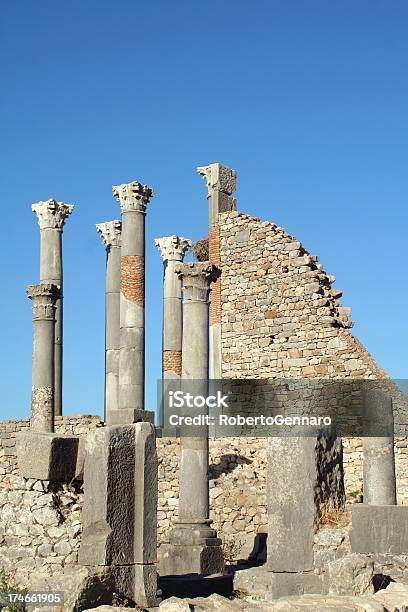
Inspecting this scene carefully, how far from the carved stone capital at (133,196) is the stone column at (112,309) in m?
3.46

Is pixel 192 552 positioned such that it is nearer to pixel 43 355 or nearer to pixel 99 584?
pixel 43 355

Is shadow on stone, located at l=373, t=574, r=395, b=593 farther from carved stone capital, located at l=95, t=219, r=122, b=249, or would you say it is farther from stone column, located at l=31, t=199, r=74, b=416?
carved stone capital, located at l=95, t=219, r=122, b=249

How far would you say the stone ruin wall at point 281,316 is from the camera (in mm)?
24594

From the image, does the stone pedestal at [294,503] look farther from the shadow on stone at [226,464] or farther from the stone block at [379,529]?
the shadow on stone at [226,464]

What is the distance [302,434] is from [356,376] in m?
11.9

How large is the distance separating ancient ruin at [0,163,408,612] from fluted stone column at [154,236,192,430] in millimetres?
47

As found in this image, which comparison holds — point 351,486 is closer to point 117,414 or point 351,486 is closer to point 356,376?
point 356,376

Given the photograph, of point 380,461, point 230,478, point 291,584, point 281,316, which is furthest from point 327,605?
point 281,316

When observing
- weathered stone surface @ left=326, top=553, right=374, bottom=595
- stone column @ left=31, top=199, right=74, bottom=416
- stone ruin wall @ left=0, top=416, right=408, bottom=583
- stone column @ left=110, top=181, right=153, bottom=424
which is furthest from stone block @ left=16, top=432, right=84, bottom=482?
stone column @ left=31, top=199, right=74, bottom=416

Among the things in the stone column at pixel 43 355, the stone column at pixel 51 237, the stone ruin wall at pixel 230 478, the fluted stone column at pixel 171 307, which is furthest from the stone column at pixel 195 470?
the stone column at pixel 51 237

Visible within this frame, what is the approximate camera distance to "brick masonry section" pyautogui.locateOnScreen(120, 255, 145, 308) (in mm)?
23562

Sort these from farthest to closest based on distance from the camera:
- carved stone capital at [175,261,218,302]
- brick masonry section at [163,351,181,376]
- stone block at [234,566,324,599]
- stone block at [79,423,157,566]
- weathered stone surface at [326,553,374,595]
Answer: brick masonry section at [163,351,181,376] < carved stone capital at [175,261,218,302] < stone block at [234,566,324,599] < weathered stone surface at [326,553,374,595] < stone block at [79,423,157,566]

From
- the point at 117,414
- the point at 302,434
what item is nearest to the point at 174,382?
the point at 117,414

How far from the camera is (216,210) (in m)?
27.8
